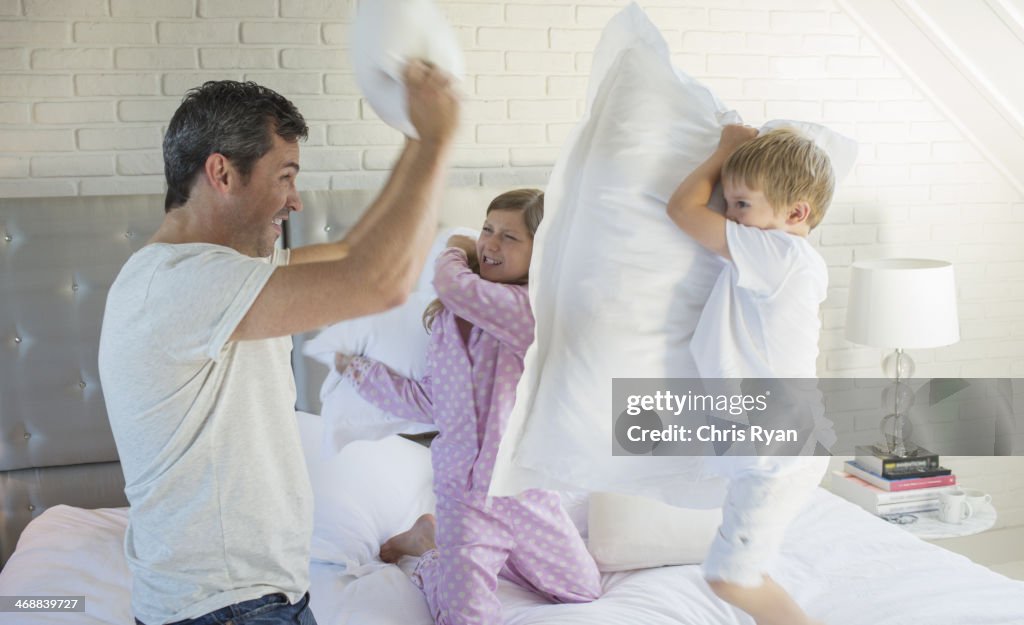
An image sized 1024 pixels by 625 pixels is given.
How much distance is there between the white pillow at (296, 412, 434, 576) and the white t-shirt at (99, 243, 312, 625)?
2.80 feet

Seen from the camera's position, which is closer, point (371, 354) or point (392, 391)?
point (392, 391)

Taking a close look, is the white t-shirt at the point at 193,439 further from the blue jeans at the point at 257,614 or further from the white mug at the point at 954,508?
the white mug at the point at 954,508

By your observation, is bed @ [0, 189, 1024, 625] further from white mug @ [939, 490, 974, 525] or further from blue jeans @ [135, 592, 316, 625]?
blue jeans @ [135, 592, 316, 625]

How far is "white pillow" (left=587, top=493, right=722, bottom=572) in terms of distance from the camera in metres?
2.36

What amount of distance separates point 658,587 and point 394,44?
1.53 m

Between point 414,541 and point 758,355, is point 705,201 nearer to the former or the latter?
point 758,355

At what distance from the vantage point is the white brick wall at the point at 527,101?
2736 mm

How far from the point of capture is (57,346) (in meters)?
2.74

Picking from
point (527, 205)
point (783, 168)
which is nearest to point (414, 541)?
point (527, 205)

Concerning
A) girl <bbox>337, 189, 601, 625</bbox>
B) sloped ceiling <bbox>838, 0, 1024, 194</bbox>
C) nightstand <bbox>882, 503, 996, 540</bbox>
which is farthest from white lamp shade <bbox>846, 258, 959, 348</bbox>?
girl <bbox>337, 189, 601, 625</bbox>

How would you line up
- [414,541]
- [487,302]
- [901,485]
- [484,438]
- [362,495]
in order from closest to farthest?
[487,302]
[484,438]
[414,541]
[362,495]
[901,485]

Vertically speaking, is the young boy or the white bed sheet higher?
the young boy

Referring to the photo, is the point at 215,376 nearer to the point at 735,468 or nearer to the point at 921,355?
the point at 735,468

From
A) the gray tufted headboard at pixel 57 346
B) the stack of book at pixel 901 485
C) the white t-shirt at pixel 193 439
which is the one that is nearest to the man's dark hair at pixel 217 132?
the white t-shirt at pixel 193 439
